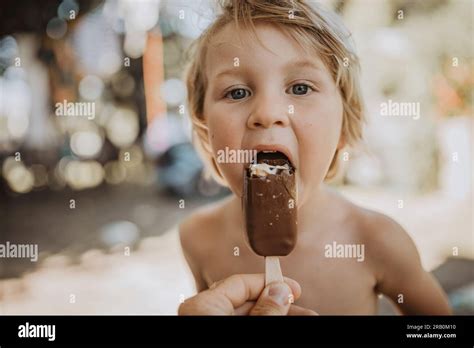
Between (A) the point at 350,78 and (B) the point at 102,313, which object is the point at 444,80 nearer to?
(A) the point at 350,78

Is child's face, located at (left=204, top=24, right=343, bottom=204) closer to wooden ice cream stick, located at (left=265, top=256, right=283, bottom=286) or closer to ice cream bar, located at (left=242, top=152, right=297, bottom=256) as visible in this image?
ice cream bar, located at (left=242, top=152, right=297, bottom=256)

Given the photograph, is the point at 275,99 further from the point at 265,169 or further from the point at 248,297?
the point at 248,297

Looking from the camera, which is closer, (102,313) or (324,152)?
(324,152)

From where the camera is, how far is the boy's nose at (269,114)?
9.29 ft

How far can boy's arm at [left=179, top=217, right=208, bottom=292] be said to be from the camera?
3.11 metres

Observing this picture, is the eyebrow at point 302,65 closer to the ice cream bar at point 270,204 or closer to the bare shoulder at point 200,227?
the ice cream bar at point 270,204

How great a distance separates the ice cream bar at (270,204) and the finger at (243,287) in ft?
0.55

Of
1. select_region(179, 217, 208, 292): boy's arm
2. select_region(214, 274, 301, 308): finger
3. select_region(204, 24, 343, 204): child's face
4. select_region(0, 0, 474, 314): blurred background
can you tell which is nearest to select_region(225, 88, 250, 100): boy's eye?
select_region(204, 24, 343, 204): child's face

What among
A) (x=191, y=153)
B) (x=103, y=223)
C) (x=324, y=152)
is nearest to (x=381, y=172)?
(x=324, y=152)

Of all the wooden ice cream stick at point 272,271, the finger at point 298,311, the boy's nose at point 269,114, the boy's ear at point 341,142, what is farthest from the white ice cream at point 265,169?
the finger at point 298,311
